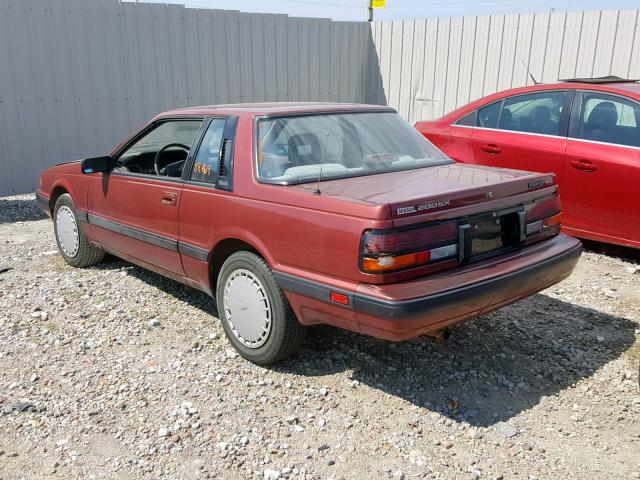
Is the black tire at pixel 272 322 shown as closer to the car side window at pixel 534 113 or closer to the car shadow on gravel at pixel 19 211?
the car side window at pixel 534 113

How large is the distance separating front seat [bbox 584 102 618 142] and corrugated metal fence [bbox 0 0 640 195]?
12.3ft

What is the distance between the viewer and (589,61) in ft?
29.5

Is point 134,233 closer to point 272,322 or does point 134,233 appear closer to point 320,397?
point 272,322

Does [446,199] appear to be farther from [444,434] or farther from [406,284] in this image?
[444,434]

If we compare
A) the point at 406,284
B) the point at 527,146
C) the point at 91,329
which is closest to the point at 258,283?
the point at 406,284

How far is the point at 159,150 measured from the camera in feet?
16.5

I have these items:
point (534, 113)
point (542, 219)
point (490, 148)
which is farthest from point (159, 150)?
point (534, 113)

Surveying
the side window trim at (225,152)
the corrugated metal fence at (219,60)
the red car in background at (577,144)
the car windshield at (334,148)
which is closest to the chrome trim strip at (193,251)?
the side window trim at (225,152)

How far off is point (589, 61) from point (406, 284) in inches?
300

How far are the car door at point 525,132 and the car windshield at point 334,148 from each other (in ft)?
6.50

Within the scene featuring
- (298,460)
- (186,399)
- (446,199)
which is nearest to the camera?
(298,460)

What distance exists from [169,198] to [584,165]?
368 centimetres

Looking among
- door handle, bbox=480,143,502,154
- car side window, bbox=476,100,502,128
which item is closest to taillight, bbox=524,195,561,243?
door handle, bbox=480,143,502,154

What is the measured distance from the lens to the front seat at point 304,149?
3672 mm
